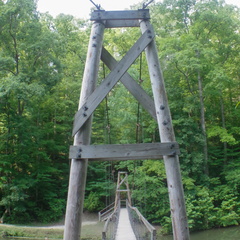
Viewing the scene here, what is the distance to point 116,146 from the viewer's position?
6.71ft

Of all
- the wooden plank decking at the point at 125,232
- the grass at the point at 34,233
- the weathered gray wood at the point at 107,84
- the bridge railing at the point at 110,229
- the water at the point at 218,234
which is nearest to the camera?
Result: the weathered gray wood at the point at 107,84

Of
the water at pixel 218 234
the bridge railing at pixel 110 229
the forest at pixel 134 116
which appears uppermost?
the forest at pixel 134 116

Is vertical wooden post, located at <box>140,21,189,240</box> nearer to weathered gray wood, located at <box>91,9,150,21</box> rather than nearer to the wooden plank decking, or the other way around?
weathered gray wood, located at <box>91,9,150,21</box>

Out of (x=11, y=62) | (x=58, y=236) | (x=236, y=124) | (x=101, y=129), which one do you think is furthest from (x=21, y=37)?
(x=236, y=124)

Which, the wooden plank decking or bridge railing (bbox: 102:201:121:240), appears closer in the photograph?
bridge railing (bbox: 102:201:121:240)

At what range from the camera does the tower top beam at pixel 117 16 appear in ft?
7.58

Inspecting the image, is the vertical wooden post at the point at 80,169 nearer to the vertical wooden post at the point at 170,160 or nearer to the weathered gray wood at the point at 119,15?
the weathered gray wood at the point at 119,15

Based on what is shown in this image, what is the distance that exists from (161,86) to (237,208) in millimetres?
9972

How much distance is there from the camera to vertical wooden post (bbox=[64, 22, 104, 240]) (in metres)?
1.93

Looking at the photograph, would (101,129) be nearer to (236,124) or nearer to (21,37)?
(21,37)

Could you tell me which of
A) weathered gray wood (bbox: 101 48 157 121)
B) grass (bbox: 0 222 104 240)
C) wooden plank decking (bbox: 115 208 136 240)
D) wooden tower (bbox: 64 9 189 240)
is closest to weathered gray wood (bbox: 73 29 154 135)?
wooden tower (bbox: 64 9 189 240)

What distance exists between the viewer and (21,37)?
34.1 feet

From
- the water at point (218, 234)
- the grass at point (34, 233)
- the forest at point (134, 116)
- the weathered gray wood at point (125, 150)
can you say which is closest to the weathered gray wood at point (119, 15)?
the weathered gray wood at point (125, 150)

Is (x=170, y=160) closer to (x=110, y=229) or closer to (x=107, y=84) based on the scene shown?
(x=107, y=84)
